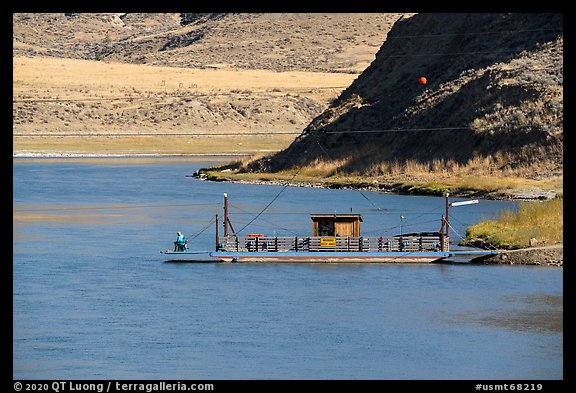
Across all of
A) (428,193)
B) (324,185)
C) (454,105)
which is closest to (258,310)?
(428,193)

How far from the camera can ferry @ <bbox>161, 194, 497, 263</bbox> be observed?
64.8 metres

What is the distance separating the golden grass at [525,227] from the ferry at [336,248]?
7.77 feet

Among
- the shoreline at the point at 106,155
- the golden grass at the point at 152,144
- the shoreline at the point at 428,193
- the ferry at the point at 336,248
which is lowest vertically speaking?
the ferry at the point at 336,248

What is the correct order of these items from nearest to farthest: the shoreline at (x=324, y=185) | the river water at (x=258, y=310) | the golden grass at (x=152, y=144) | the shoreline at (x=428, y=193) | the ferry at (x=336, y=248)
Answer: the river water at (x=258, y=310) < the ferry at (x=336, y=248) < the shoreline at (x=428, y=193) < the shoreline at (x=324, y=185) < the golden grass at (x=152, y=144)

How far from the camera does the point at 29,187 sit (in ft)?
326

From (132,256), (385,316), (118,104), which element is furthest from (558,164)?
(118,104)

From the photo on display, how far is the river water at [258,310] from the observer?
42094 millimetres

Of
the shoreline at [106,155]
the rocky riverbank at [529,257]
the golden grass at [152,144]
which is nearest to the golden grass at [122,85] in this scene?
the golden grass at [152,144]

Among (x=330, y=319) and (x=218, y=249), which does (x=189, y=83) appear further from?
(x=330, y=319)

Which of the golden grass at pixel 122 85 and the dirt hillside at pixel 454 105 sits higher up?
the golden grass at pixel 122 85

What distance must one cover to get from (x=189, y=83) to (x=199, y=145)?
40059mm

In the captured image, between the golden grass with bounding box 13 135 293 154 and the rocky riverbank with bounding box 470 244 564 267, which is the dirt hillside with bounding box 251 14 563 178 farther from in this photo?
the rocky riverbank with bounding box 470 244 564 267

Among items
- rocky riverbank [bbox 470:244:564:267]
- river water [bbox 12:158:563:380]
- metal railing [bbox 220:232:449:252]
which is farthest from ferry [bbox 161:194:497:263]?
river water [bbox 12:158:563:380]

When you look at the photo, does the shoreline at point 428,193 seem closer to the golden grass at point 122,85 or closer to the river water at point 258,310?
the river water at point 258,310
